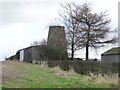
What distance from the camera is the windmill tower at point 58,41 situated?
123 feet

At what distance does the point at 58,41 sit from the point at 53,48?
1262mm

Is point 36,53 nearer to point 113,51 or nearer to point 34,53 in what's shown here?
point 34,53

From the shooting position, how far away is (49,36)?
39.8 meters

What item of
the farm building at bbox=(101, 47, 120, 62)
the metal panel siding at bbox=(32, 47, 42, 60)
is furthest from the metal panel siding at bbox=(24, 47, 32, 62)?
the farm building at bbox=(101, 47, 120, 62)

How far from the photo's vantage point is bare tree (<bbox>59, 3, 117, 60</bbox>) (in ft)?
127

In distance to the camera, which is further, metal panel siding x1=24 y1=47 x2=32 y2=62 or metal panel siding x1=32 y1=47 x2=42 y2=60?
metal panel siding x1=24 y1=47 x2=32 y2=62

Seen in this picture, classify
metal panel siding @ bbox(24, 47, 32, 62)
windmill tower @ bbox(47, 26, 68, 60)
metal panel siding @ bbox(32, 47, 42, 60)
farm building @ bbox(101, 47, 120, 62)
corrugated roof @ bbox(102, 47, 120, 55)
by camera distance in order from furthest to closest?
corrugated roof @ bbox(102, 47, 120, 55) → farm building @ bbox(101, 47, 120, 62) → metal panel siding @ bbox(24, 47, 32, 62) → metal panel siding @ bbox(32, 47, 42, 60) → windmill tower @ bbox(47, 26, 68, 60)

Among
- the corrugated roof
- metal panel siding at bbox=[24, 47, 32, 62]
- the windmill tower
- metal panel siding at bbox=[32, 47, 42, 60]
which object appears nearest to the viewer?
the windmill tower

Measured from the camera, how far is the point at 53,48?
126 feet

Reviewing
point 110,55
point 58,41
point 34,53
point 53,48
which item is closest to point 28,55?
point 34,53

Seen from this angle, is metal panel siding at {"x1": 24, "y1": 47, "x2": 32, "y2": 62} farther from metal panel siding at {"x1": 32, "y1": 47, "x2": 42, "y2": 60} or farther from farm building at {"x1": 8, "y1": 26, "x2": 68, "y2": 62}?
metal panel siding at {"x1": 32, "y1": 47, "x2": 42, "y2": 60}

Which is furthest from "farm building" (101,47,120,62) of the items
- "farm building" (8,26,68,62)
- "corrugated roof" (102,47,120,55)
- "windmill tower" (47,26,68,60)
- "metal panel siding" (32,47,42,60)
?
"metal panel siding" (32,47,42,60)

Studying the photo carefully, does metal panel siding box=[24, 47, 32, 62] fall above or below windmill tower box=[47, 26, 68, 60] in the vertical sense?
below

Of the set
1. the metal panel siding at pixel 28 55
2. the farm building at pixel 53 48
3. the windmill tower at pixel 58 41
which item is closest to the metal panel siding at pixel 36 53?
the farm building at pixel 53 48
